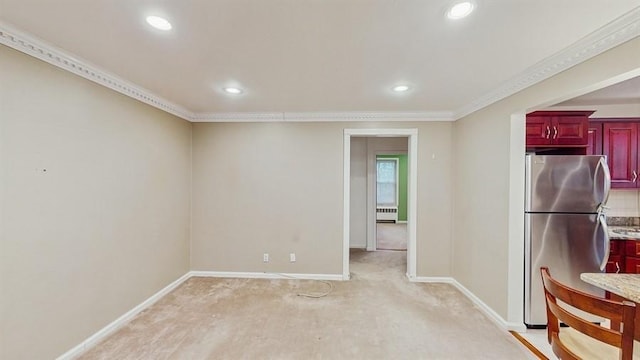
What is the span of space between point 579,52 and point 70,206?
13.1ft

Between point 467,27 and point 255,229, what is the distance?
3483 mm

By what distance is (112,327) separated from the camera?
2.62 meters

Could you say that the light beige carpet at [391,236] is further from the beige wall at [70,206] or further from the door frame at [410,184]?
the beige wall at [70,206]

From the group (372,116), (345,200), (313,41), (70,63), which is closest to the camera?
(313,41)

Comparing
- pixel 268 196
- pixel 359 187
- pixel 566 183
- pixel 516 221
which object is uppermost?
pixel 566 183

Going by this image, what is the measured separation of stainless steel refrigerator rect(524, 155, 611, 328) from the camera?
8.41 ft

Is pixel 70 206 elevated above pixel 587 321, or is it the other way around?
pixel 70 206

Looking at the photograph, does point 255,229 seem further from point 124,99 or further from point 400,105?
point 400,105

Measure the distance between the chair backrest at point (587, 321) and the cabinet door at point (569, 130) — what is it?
2007 mm

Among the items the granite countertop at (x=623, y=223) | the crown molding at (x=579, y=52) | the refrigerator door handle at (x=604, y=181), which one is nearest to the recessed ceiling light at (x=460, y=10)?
the crown molding at (x=579, y=52)

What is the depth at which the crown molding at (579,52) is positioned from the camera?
1.61 m

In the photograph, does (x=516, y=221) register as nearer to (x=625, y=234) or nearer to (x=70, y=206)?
(x=625, y=234)

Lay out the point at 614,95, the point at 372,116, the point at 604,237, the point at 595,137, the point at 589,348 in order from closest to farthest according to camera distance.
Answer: the point at 589,348
the point at 604,237
the point at 614,95
the point at 595,137
the point at 372,116

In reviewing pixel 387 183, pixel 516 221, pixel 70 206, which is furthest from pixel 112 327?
pixel 387 183
